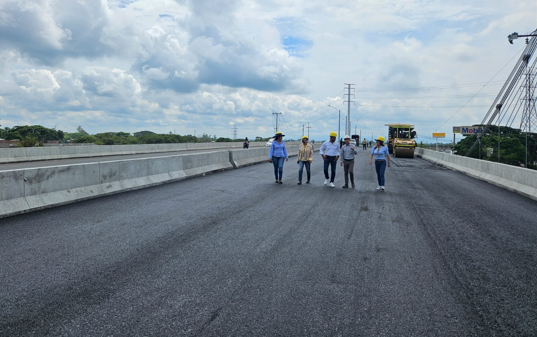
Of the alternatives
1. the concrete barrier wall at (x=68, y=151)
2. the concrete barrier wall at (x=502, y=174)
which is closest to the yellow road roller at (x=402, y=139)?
the concrete barrier wall at (x=502, y=174)

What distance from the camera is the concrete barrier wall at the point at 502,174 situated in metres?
12.7

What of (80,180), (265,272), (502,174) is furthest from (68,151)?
(265,272)

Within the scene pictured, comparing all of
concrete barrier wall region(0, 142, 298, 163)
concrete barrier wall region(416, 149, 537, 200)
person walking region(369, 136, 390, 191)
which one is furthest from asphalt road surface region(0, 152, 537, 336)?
concrete barrier wall region(0, 142, 298, 163)

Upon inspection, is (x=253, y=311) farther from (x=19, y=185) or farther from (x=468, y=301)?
(x=19, y=185)

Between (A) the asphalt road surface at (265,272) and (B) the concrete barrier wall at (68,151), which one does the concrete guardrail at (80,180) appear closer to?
(A) the asphalt road surface at (265,272)

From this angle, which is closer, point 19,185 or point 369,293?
point 369,293

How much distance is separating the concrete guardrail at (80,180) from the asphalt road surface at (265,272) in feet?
1.88

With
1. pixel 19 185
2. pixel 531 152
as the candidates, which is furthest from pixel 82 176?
pixel 531 152

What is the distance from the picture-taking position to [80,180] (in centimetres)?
1021

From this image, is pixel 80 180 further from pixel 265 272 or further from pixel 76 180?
pixel 265 272

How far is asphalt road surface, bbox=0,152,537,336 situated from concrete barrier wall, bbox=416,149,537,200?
4.27 meters

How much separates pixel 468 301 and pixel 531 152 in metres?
67.6

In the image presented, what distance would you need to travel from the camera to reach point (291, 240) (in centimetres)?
626

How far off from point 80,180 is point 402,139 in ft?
111
